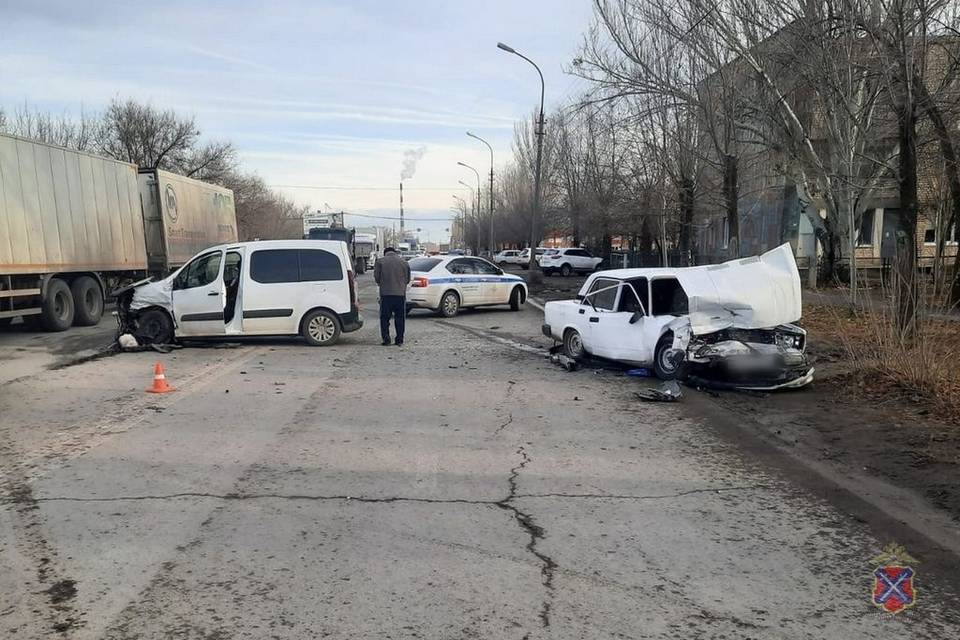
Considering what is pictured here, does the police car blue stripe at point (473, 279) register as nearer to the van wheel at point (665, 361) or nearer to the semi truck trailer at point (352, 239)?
the van wheel at point (665, 361)

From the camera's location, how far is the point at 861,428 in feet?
23.6

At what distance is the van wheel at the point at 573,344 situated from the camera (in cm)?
1153

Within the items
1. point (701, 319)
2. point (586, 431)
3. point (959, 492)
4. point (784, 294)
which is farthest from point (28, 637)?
point (784, 294)

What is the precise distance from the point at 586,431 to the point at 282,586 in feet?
13.5

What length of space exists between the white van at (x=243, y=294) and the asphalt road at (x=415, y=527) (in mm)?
4155

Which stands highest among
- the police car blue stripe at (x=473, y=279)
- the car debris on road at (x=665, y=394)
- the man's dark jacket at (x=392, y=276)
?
the man's dark jacket at (x=392, y=276)

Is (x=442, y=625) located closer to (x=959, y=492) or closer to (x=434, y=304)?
(x=959, y=492)

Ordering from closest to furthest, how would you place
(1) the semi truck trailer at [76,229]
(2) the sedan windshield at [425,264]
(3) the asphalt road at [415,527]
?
(3) the asphalt road at [415,527] < (1) the semi truck trailer at [76,229] < (2) the sedan windshield at [425,264]

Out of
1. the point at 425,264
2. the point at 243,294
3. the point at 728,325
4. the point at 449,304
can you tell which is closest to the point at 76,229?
the point at 243,294

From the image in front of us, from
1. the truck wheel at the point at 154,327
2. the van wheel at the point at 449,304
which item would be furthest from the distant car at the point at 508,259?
the truck wheel at the point at 154,327

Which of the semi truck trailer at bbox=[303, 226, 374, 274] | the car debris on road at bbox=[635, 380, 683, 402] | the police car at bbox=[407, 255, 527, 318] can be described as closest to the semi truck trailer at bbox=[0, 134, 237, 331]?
the police car at bbox=[407, 255, 527, 318]

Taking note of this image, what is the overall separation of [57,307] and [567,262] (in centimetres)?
3271

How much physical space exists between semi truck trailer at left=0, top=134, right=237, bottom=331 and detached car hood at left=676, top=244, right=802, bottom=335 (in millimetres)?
12314

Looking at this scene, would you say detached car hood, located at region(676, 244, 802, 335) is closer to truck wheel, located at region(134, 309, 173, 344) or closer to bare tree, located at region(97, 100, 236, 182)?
truck wheel, located at region(134, 309, 173, 344)
